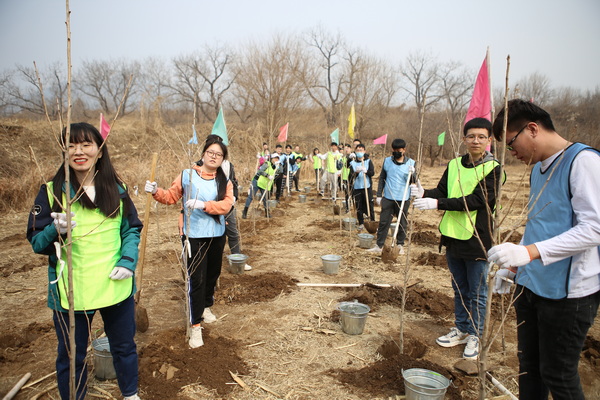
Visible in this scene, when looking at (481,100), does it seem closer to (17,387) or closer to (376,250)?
(376,250)

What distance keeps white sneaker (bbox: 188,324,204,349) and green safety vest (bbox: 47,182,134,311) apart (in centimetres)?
127

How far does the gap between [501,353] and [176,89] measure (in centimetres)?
3453

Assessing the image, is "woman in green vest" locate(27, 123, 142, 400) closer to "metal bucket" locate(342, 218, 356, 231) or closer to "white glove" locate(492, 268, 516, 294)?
"white glove" locate(492, 268, 516, 294)

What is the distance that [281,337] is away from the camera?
3.73 metres

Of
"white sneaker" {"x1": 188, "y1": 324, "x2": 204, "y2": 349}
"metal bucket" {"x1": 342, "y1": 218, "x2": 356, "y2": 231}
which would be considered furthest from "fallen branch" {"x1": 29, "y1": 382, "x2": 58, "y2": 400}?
"metal bucket" {"x1": 342, "y1": 218, "x2": 356, "y2": 231}

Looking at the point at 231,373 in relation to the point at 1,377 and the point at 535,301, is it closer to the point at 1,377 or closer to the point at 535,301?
the point at 1,377

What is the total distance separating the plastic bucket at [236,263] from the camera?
5512mm

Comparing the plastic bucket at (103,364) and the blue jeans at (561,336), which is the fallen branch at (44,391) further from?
the blue jeans at (561,336)

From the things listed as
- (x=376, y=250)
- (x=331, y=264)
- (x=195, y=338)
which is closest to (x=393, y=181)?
(x=376, y=250)

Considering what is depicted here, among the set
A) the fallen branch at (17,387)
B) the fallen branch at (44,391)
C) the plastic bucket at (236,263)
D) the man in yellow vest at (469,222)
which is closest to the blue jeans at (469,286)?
the man in yellow vest at (469,222)

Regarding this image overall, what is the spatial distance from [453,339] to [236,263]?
3134mm

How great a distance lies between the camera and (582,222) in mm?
1689

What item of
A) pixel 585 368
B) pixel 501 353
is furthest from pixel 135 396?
pixel 585 368

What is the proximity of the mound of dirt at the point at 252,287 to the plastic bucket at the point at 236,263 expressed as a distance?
3.7 inches
